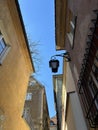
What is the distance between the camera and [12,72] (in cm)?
736

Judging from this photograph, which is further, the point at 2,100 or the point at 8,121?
the point at 8,121

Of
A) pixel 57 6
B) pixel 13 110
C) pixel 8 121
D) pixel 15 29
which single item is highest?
pixel 57 6

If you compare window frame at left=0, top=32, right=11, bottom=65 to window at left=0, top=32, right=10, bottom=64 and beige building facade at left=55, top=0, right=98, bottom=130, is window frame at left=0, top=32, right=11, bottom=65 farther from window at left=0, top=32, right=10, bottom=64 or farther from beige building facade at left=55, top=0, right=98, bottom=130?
beige building facade at left=55, top=0, right=98, bottom=130

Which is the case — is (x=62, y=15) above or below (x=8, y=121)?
above

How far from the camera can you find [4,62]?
6.61m

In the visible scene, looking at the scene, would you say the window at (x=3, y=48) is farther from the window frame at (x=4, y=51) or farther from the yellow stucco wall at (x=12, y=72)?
the yellow stucco wall at (x=12, y=72)

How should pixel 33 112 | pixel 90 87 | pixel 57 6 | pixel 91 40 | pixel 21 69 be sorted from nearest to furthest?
pixel 91 40
pixel 90 87
pixel 57 6
pixel 21 69
pixel 33 112

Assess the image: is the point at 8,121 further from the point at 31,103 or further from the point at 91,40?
the point at 31,103

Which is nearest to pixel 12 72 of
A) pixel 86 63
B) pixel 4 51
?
pixel 4 51

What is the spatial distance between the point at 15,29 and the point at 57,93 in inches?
436

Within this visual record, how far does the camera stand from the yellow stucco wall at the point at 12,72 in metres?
6.40

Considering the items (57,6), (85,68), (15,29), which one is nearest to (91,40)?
(85,68)

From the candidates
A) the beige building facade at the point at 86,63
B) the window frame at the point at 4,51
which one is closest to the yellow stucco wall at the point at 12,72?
the window frame at the point at 4,51

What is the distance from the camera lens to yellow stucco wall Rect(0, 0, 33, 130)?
21.0ft
